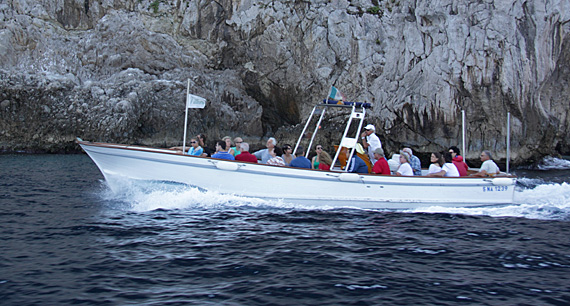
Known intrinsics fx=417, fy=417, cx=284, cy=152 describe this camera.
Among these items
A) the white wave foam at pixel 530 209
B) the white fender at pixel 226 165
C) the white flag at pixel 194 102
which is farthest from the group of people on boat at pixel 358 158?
the white flag at pixel 194 102

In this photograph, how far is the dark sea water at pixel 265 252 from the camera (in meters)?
5.78

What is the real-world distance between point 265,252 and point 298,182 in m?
3.88

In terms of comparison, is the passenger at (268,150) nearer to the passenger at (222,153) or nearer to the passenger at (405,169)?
the passenger at (222,153)

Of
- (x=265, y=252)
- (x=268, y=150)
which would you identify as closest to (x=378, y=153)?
(x=268, y=150)

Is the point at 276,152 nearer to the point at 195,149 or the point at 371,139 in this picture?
the point at 195,149

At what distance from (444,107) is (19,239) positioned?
2464 cm

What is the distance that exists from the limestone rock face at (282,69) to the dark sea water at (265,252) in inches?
630

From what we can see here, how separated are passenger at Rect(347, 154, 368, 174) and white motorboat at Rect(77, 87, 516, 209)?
12.6 inches

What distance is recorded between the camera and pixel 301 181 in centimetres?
1129

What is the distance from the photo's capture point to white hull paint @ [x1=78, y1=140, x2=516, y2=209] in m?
11.1

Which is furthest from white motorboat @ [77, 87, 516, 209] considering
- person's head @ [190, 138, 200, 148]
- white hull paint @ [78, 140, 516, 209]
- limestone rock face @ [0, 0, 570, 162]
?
limestone rock face @ [0, 0, 570, 162]

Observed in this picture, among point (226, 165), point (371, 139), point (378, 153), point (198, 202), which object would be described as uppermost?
point (371, 139)

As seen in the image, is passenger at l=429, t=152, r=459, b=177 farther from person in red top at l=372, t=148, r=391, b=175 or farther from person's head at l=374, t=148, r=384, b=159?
person's head at l=374, t=148, r=384, b=159

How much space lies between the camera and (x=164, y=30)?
136ft
